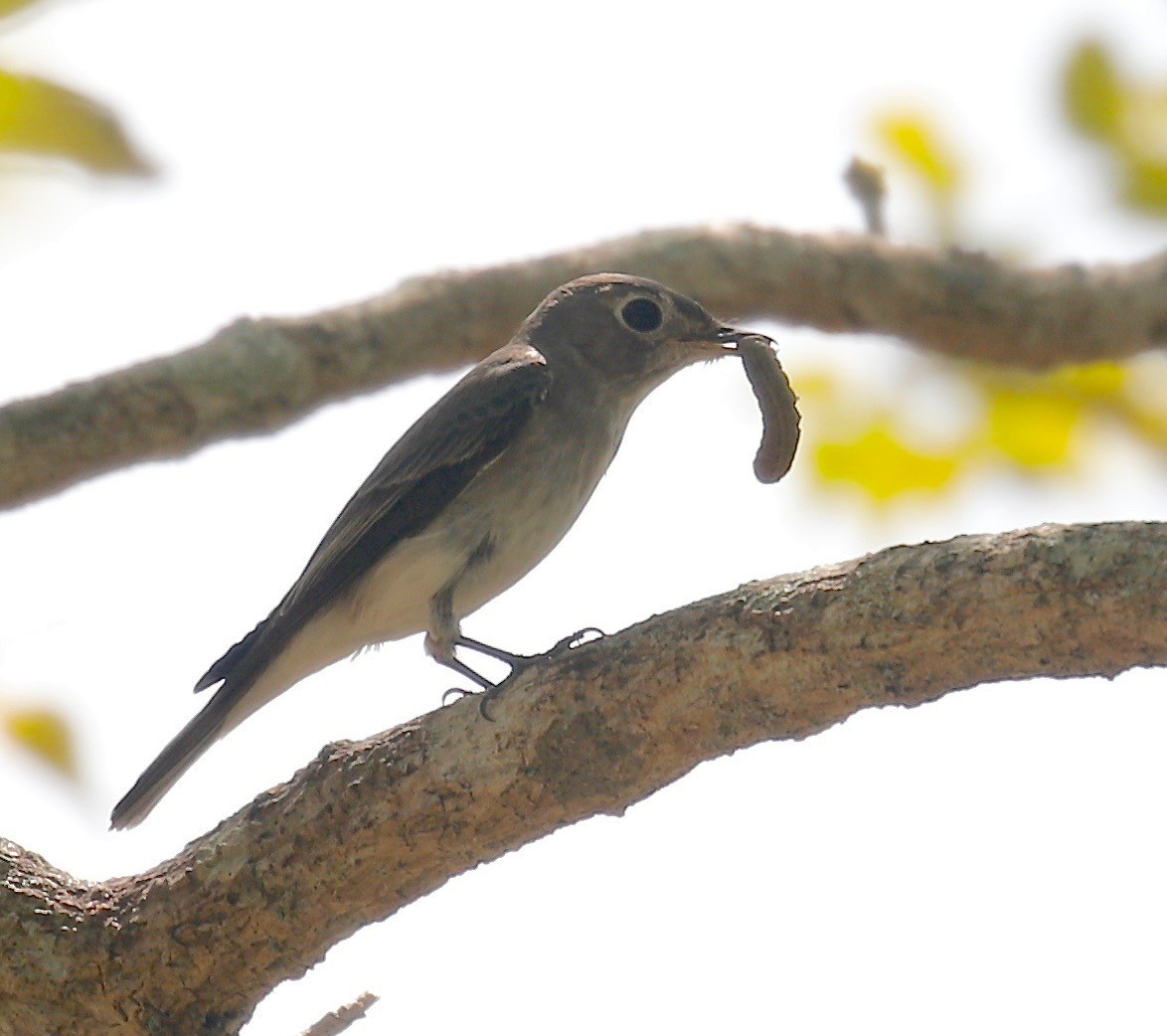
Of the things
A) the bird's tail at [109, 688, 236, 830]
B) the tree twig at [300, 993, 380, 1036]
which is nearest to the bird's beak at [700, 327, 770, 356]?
the bird's tail at [109, 688, 236, 830]

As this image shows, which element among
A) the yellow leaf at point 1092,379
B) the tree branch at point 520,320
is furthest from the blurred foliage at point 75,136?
the yellow leaf at point 1092,379

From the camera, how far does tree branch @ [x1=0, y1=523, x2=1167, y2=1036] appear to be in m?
3.39

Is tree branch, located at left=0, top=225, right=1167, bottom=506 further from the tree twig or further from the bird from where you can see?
the tree twig

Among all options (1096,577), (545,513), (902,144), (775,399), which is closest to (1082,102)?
(902,144)

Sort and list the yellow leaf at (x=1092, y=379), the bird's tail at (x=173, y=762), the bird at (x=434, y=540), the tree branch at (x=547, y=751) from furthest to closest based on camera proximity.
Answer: the yellow leaf at (x=1092, y=379)
the bird at (x=434, y=540)
the bird's tail at (x=173, y=762)
the tree branch at (x=547, y=751)

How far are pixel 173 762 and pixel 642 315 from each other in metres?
2.35

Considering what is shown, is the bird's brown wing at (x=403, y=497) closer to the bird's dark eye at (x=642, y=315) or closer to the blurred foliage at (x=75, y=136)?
the bird's dark eye at (x=642, y=315)

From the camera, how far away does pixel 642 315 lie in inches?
245

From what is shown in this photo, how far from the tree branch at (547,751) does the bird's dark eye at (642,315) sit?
8.07 ft

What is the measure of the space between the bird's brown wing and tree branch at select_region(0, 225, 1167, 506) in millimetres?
300

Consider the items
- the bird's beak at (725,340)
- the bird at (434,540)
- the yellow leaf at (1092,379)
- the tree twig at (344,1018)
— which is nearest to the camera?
the tree twig at (344,1018)

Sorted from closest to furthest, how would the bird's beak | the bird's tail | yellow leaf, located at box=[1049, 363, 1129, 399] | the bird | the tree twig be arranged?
the tree twig
the bird's tail
the bird
the bird's beak
yellow leaf, located at box=[1049, 363, 1129, 399]

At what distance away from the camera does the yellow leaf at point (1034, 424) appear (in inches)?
241

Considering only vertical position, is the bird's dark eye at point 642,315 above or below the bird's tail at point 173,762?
above
